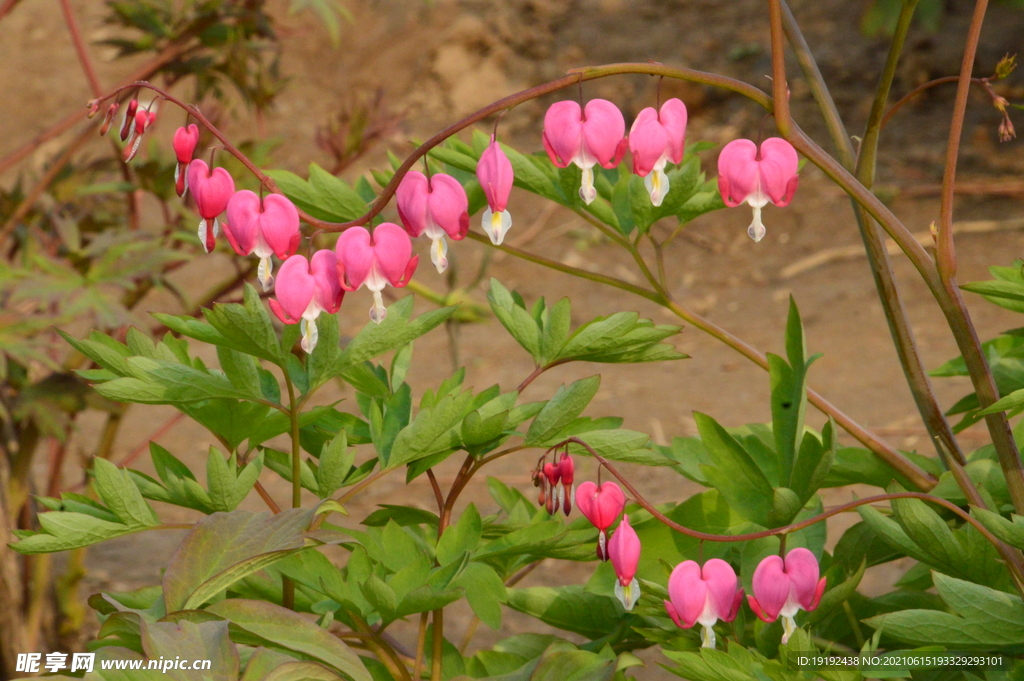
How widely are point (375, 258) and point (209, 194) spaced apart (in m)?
0.13

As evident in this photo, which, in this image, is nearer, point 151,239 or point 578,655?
point 578,655

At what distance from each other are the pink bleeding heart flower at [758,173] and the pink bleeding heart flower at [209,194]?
0.36 meters

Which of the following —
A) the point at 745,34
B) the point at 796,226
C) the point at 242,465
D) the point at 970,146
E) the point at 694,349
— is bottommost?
the point at 242,465

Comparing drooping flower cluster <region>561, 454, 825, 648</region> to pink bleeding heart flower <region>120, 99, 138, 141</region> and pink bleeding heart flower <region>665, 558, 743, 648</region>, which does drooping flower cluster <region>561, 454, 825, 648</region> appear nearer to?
pink bleeding heart flower <region>665, 558, 743, 648</region>

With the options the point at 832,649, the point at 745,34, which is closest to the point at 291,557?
the point at 832,649

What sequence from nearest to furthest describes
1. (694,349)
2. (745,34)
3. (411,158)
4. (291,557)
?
(411,158)
(291,557)
(694,349)
(745,34)

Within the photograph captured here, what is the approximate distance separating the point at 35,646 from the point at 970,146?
3.71 meters

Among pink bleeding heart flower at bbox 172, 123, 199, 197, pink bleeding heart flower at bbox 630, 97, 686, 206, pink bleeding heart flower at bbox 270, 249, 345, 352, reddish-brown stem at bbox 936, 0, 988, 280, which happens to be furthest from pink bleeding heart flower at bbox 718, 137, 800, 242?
pink bleeding heart flower at bbox 172, 123, 199, 197

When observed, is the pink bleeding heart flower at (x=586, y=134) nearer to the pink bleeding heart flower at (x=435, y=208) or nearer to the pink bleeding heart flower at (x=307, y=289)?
the pink bleeding heart flower at (x=435, y=208)

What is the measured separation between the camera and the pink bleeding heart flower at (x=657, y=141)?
647 mm

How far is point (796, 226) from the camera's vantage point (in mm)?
3602

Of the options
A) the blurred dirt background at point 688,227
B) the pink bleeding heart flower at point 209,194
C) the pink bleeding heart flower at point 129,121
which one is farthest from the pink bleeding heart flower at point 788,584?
the blurred dirt background at point 688,227

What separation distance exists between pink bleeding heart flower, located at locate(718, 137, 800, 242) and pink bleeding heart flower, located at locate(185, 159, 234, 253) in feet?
1.17

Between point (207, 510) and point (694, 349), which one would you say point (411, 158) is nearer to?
point (207, 510)
